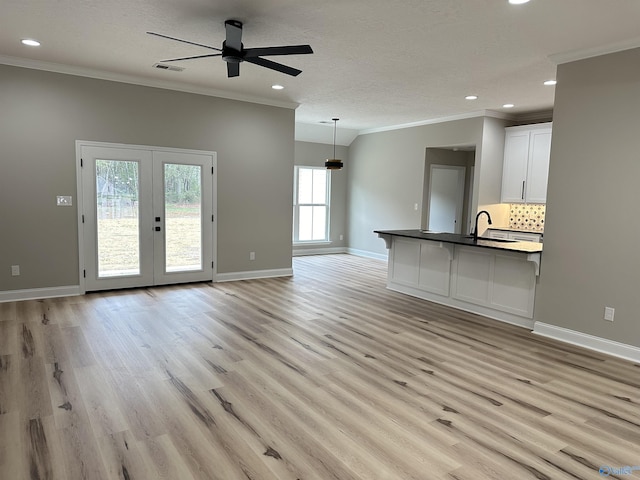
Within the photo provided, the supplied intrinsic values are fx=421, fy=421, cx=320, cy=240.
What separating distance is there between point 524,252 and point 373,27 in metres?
2.74

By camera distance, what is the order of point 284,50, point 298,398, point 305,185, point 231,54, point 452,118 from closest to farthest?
point 298,398 < point 284,50 < point 231,54 < point 452,118 < point 305,185

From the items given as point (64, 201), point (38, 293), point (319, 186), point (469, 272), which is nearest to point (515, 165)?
point (469, 272)

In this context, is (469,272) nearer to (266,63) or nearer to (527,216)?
(527,216)

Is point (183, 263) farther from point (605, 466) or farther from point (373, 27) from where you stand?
point (605, 466)

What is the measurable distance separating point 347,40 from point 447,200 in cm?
562

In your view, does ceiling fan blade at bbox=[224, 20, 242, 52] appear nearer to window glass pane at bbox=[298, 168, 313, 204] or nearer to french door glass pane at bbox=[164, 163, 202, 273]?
french door glass pane at bbox=[164, 163, 202, 273]

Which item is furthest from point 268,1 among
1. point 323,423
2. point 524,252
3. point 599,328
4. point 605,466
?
point 599,328

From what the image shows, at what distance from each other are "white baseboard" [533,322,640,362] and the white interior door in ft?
14.9

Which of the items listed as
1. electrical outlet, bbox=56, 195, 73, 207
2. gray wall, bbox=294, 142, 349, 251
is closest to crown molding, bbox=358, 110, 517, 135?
gray wall, bbox=294, 142, 349, 251

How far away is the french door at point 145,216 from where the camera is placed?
5613 mm

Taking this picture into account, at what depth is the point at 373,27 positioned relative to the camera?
3721 mm

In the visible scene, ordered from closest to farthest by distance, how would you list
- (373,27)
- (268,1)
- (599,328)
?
(268,1) → (373,27) → (599,328)

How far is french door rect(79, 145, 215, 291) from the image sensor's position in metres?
5.61

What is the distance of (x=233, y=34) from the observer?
3637 millimetres
